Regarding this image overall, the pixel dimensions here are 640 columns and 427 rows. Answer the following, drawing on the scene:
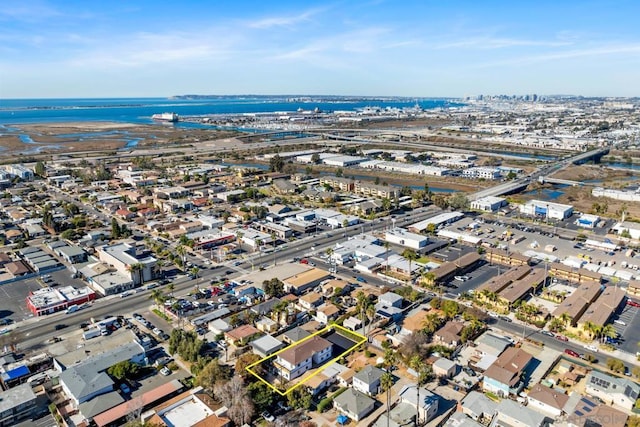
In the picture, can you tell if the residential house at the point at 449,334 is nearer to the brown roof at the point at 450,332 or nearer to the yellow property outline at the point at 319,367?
the brown roof at the point at 450,332

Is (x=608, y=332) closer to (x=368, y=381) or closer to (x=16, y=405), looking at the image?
(x=368, y=381)

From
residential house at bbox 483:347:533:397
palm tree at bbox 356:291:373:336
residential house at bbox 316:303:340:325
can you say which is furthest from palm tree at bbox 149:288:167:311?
residential house at bbox 483:347:533:397

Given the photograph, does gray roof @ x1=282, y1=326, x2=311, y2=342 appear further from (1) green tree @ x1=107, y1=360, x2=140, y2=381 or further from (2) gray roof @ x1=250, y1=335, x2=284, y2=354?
(1) green tree @ x1=107, y1=360, x2=140, y2=381

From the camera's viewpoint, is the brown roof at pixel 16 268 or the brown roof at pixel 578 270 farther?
the brown roof at pixel 16 268

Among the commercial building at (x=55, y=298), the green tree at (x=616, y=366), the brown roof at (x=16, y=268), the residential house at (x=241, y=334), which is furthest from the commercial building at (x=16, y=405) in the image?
the green tree at (x=616, y=366)

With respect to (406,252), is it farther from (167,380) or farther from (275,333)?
(167,380)
